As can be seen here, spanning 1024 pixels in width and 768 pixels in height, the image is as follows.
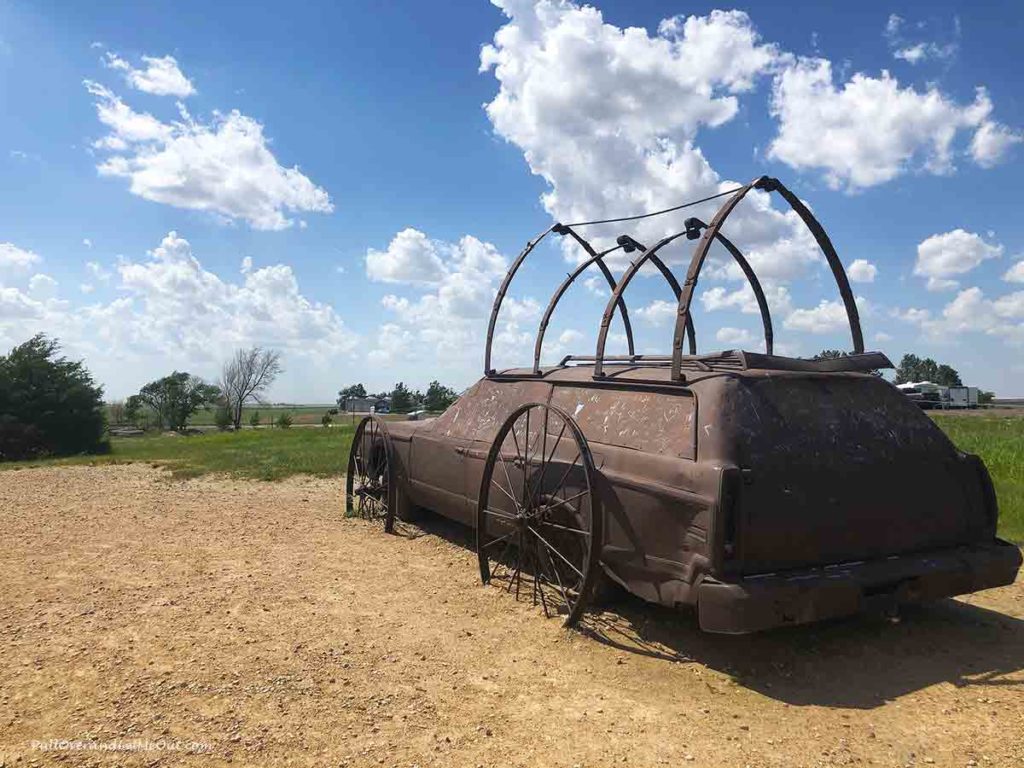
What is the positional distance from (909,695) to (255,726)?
125 inches

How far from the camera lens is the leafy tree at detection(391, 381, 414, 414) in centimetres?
4300

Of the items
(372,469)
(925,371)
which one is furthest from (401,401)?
(925,371)

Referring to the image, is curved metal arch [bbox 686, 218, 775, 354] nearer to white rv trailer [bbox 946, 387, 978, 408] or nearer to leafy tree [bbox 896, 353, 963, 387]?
white rv trailer [bbox 946, 387, 978, 408]

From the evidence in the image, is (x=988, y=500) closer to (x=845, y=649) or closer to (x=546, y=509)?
(x=845, y=649)

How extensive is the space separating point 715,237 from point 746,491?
2282mm

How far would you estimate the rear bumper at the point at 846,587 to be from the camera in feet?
11.4

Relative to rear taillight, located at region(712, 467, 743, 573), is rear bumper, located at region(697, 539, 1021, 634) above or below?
below

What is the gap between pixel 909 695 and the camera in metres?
3.56

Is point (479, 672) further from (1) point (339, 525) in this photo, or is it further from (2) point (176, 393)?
(2) point (176, 393)

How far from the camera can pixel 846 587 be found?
3.67 metres

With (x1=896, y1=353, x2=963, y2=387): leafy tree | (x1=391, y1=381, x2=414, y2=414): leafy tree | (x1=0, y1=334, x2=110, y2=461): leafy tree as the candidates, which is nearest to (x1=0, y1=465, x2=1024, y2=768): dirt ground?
(x1=0, y1=334, x2=110, y2=461): leafy tree

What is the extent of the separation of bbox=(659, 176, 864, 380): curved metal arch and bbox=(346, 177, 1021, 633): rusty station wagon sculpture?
0.01 meters

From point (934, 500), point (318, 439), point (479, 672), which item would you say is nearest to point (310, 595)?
point (479, 672)

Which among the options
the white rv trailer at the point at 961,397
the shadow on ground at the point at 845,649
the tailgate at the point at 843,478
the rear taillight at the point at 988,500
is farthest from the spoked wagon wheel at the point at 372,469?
the white rv trailer at the point at 961,397
